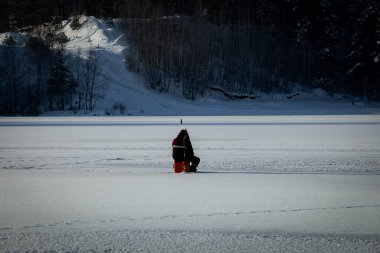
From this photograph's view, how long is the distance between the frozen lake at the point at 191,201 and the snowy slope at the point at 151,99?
4058cm

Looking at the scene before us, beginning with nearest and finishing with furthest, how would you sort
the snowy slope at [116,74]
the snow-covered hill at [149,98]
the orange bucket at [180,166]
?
1. the orange bucket at [180,166]
2. the snowy slope at [116,74]
3. the snow-covered hill at [149,98]

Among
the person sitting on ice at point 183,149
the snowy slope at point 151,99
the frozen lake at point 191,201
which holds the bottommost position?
the frozen lake at point 191,201

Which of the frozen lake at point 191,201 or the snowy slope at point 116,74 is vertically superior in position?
the snowy slope at point 116,74

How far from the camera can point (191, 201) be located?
9273 millimetres

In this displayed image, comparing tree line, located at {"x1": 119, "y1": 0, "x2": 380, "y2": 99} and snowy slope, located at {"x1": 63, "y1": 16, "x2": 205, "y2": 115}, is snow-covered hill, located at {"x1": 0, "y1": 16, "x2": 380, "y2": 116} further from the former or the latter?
tree line, located at {"x1": 119, "y1": 0, "x2": 380, "y2": 99}

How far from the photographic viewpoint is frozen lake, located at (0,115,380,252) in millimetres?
6664

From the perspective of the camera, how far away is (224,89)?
70.2 meters

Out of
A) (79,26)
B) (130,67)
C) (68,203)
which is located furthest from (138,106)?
(68,203)

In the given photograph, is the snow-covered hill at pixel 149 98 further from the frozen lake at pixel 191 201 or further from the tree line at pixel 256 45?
the frozen lake at pixel 191 201

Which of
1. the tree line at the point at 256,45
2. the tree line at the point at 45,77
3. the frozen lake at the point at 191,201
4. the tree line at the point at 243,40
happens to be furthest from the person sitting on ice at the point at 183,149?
the tree line at the point at 256,45

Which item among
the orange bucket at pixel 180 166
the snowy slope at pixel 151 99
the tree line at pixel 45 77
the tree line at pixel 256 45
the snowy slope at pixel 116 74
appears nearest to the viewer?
the orange bucket at pixel 180 166

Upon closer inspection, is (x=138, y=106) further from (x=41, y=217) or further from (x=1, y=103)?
(x=41, y=217)

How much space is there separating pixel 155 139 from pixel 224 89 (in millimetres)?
47451

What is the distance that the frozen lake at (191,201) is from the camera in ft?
21.9
